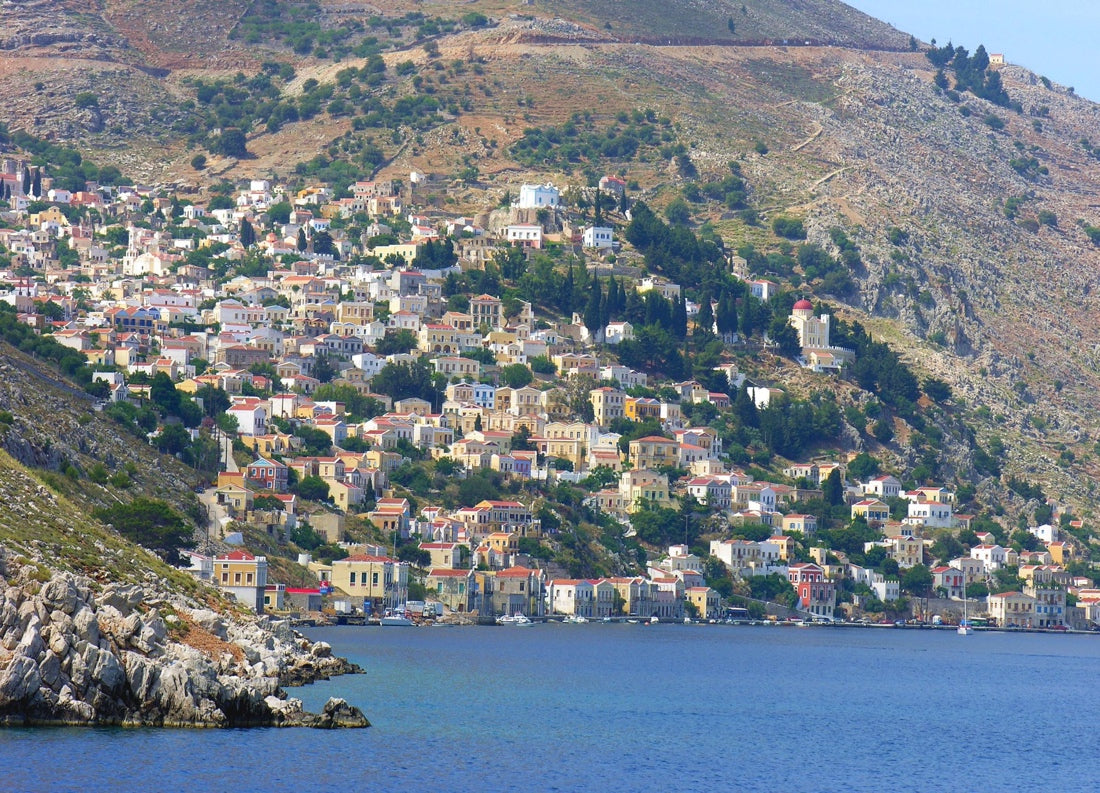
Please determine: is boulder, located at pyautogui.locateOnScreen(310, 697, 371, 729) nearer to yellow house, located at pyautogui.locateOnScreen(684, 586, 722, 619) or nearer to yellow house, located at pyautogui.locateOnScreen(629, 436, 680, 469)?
yellow house, located at pyautogui.locateOnScreen(684, 586, 722, 619)

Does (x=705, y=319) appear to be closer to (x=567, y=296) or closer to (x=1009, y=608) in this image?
(x=567, y=296)

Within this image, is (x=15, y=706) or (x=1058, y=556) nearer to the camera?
(x=15, y=706)

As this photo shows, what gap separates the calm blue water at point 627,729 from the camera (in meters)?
54.0

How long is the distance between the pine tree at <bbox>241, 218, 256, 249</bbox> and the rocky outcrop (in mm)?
111636

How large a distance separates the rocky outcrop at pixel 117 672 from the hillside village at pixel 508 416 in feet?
120

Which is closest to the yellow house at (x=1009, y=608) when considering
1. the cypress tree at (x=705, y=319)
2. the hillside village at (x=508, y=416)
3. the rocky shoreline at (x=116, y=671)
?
the hillside village at (x=508, y=416)

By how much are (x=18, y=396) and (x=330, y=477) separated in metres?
25.9

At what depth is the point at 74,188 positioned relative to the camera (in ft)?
627

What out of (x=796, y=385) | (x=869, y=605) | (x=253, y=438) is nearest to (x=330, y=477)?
(x=253, y=438)

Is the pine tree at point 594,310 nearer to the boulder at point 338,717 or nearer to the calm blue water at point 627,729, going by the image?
the calm blue water at point 627,729

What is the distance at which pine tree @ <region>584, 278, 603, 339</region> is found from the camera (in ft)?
506

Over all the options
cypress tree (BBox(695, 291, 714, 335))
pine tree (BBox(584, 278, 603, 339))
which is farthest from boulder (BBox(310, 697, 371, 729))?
cypress tree (BBox(695, 291, 714, 335))

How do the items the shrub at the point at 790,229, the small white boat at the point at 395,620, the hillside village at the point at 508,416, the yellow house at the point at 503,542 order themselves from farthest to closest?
1. the shrub at the point at 790,229
2. the yellow house at the point at 503,542
3. the hillside village at the point at 508,416
4. the small white boat at the point at 395,620

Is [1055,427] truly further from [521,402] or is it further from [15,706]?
[15,706]
